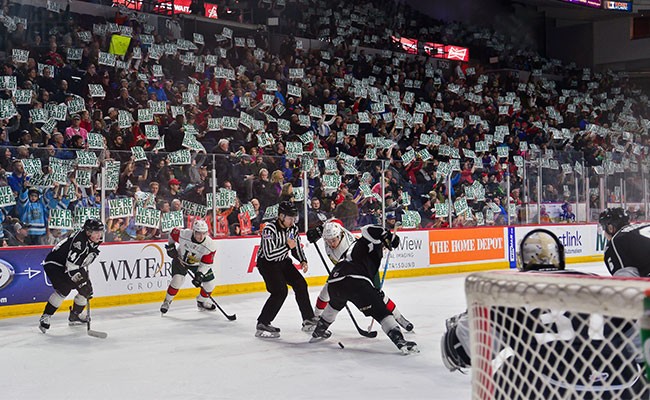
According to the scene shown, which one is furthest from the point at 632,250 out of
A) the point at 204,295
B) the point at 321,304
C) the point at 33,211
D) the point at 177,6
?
the point at 177,6

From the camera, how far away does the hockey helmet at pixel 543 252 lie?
3.20 metres

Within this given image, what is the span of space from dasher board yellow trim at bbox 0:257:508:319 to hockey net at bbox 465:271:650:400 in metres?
7.61

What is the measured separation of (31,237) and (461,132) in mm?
10843

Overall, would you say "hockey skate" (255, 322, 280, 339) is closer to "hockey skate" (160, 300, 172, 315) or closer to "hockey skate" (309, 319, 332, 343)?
"hockey skate" (309, 319, 332, 343)

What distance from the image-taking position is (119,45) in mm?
13234

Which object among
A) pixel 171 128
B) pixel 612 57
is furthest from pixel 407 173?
pixel 612 57

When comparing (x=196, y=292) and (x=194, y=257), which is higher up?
(x=194, y=257)

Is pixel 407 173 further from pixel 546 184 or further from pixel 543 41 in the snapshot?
pixel 543 41

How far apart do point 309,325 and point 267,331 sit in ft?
1.49

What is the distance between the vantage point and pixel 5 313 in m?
8.70

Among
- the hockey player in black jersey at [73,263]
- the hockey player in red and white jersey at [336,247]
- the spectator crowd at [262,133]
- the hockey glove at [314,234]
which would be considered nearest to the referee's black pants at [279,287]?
the hockey player in red and white jersey at [336,247]

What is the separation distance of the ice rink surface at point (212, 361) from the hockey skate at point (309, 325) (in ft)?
0.32

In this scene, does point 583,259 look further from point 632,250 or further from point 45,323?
→ point 632,250

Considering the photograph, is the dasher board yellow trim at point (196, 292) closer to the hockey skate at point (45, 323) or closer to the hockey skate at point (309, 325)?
the hockey skate at point (45, 323)
